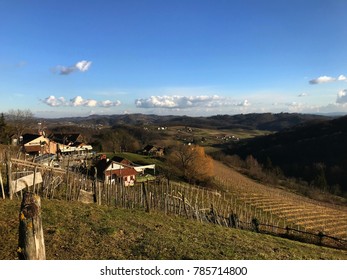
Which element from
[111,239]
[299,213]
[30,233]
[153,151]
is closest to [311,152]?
[153,151]

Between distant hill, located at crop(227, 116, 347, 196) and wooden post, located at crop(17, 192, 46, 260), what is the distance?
76.8 metres

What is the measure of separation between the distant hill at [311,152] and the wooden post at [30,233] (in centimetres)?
7684

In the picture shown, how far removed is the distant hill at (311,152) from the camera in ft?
272

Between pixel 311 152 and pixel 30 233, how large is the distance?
360 feet

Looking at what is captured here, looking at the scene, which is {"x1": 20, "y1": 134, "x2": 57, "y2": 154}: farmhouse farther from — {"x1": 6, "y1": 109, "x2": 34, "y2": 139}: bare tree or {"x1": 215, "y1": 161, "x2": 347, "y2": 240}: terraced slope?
{"x1": 215, "y1": 161, "x2": 347, "y2": 240}: terraced slope

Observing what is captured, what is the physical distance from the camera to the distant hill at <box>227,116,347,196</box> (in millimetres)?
82906

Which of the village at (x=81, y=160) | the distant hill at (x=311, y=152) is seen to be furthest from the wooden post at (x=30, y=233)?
the distant hill at (x=311, y=152)

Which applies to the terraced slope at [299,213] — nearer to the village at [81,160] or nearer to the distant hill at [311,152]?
the village at [81,160]

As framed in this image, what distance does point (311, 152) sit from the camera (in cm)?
10306

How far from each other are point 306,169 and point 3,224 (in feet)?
299

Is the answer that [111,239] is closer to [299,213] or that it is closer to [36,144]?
[299,213]

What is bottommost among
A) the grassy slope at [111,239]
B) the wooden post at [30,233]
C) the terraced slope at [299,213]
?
the terraced slope at [299,213]
